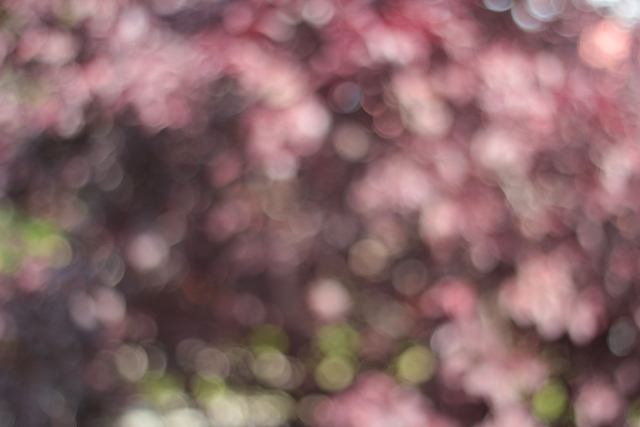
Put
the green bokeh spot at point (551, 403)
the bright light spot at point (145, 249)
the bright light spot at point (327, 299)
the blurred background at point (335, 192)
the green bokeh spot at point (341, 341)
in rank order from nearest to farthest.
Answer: the blurred background at point (335, 192)
the bright light spot at point (145, 249)
the bright light spot at point (327, 299)
the green bokeh spot at point (551, 403)
the green bokeh spot at point (341, 341)

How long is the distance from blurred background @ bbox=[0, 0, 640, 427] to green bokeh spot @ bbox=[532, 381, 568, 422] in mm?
15

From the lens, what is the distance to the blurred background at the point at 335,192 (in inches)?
53.7

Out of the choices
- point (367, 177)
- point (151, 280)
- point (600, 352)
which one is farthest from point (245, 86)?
point (600, 352)

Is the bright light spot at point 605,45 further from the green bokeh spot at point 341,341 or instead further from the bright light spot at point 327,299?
the green bokeh spot at point 341,341

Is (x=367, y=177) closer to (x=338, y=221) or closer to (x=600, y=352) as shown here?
(x=338, y=221)

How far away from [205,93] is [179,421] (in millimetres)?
1268

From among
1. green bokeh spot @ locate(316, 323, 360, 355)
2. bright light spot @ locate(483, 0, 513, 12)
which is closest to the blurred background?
bright light spot @ locate(483, 0, 513, 12)

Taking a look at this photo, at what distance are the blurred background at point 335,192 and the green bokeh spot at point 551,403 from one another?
15 mm

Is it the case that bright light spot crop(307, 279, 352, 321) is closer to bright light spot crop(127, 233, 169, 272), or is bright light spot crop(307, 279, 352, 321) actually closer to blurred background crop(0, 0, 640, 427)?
blurred background crop(0, 0, 640, 427)

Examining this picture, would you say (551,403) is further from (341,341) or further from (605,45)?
(605,45)

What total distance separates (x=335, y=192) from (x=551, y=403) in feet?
3.99

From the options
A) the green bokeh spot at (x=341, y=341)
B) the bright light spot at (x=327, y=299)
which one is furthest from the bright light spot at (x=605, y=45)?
the green bokeh spot at (x=341, y=341)

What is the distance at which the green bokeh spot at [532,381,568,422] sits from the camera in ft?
5.88

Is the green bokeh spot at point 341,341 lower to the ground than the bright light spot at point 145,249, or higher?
lower
